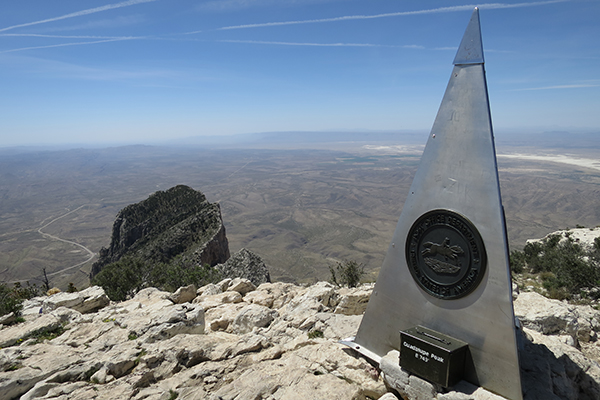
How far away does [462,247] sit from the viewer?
6.85 m

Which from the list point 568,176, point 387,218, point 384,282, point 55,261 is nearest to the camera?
point 384,282

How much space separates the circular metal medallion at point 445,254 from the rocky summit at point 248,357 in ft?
6.36

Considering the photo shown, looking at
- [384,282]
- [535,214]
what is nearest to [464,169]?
[384,282]

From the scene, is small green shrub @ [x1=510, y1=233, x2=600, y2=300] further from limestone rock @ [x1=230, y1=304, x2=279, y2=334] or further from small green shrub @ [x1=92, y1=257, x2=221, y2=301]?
small green shrub @ [x1=92, y1=257, x2=221, y2=301]

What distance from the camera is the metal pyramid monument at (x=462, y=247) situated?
643 centimetres

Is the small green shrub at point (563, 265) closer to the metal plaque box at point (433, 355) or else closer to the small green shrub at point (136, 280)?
the metal plaque box at point (433, 355)

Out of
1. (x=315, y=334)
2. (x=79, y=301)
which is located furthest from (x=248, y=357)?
(x=79, y=301)

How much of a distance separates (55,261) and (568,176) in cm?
23445

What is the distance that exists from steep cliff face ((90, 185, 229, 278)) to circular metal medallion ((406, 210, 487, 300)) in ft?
102

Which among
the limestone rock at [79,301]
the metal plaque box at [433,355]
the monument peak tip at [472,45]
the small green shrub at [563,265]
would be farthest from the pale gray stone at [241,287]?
the small green shrub at [563,265]

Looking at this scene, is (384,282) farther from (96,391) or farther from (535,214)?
(535,214)

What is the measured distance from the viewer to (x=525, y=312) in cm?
1059

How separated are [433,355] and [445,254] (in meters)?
2.07

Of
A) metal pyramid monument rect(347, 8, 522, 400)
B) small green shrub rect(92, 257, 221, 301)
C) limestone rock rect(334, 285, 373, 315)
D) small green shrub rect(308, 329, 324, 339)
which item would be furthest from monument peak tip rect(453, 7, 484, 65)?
small green shrub rect(92, 257, 221, 301)
